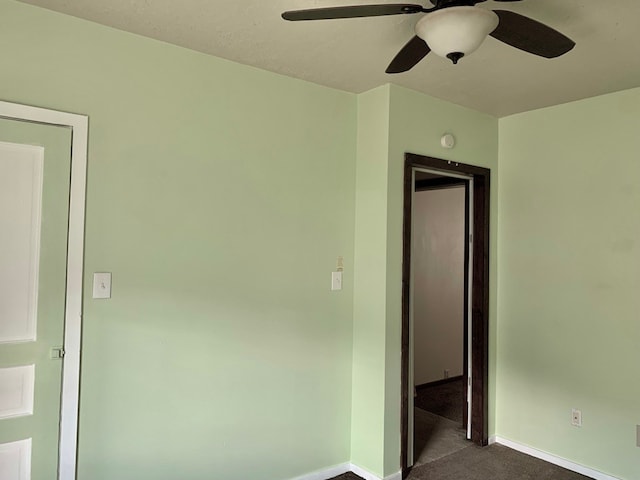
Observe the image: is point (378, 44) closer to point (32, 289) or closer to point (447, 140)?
point (447, 140)

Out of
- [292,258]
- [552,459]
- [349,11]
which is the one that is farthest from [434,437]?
[349,11]

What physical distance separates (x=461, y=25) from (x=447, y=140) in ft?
5.29

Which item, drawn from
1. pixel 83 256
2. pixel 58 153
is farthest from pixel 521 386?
pixel 58 153

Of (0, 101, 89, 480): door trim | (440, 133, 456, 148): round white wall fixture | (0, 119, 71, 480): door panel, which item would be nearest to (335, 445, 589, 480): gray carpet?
(0, 101, 89, 480): door trim

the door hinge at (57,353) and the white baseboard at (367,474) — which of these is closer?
the door hinge at (57,353)

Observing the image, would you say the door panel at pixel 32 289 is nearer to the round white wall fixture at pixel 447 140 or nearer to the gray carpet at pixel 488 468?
the gray carpet at pixel 488 468

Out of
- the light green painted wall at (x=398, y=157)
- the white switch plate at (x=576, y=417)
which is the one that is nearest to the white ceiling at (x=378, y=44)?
the light green painted wall at (x=398, y=157)

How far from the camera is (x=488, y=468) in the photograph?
3.01 m

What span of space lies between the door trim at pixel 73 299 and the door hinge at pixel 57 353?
0.02 m

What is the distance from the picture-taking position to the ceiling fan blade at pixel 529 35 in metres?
1.53

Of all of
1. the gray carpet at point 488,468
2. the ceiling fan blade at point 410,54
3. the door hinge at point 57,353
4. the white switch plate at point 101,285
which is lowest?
the gray carpet at point 488,468

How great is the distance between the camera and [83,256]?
2049 millimetres

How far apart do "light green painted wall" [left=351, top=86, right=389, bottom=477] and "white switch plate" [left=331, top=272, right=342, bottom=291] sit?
0.40ft

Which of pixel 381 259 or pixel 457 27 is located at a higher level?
pixel 457 27
